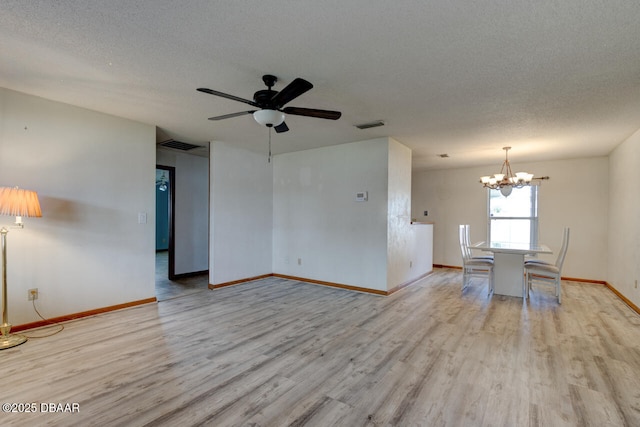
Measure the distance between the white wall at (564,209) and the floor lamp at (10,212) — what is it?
7174 mm

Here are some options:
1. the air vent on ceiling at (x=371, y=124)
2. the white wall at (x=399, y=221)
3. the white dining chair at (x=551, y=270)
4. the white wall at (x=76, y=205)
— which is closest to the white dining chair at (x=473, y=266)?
the white dining chair at (x=551, y=270)

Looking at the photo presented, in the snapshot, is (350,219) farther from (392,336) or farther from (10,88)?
(10,88)

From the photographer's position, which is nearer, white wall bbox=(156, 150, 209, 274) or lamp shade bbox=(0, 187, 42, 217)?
lamp shade bbox=(0, 187, 42, 217)

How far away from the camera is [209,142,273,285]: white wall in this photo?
492 centimetres

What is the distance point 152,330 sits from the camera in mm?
3117

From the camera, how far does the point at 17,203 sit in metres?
2.66

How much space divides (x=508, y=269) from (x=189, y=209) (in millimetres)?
5763

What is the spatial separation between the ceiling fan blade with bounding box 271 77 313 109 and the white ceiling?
0.89 ft

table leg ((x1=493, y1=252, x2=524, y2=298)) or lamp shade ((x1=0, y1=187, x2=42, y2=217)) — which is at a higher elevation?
lamp shade ((x1=0, y1=187, x2=42, y2=217))

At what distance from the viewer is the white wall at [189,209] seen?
575 cm

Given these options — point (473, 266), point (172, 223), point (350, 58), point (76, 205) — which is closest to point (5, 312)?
point (76, 205)

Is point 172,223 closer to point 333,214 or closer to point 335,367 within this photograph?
point 333,214

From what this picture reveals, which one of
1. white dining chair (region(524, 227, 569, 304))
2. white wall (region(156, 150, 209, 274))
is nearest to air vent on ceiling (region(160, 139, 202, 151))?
white wall (region(156, 150, 209, 274))

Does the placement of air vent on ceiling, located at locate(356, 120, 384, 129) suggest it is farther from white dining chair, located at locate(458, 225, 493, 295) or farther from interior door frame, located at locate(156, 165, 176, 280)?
interior door frame, located at locate(156, 165, 176, 280)
